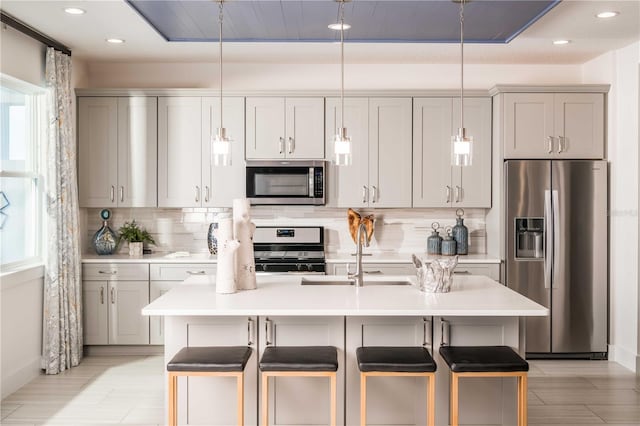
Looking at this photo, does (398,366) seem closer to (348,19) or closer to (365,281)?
(365,281)

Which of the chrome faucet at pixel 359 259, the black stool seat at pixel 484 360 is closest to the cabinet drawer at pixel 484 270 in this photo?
the chrome faucet at pixel 359 259

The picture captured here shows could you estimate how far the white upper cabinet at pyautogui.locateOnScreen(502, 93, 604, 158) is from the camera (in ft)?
17.0

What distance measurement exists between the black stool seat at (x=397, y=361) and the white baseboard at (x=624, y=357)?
253 cm

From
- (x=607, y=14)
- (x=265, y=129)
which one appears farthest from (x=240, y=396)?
(x=607, y=14)

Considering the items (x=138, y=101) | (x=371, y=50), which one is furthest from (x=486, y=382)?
(x=138, y=101)

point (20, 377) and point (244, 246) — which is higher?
point (244, 246)

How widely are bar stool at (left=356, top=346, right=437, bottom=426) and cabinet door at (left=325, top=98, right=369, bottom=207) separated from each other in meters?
2.46

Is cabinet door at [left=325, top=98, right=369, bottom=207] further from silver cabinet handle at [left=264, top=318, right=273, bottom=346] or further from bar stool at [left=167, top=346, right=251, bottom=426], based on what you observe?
bar stool at [left=167, top=346, right=251, bottom=426]

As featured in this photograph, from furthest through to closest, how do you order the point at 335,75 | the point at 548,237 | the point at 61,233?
1. the point at 335,75
2. the point at 548,237
3. the point at 61,233

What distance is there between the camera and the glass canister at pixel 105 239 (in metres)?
5.49

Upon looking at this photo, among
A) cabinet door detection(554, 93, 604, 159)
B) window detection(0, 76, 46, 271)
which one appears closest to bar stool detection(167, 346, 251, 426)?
window detection(0, 76, 46, 271)

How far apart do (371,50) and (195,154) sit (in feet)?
5.79

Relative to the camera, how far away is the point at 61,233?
4.80 metres

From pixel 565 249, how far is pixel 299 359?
9.92 feet
